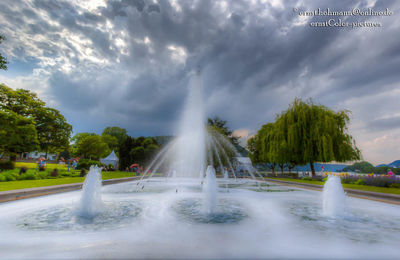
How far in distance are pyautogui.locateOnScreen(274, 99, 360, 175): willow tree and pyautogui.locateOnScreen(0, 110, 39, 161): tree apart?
32.4m

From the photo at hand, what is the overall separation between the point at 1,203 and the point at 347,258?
9.86 meters

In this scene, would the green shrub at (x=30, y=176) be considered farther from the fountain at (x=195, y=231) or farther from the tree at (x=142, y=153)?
the tree at (x=142, y=153)

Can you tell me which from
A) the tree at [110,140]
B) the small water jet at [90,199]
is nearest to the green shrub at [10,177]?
the small water jet at [90,199]

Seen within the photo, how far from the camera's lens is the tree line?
73.9ft

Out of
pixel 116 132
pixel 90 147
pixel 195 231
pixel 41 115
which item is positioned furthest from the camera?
pixel 116 132

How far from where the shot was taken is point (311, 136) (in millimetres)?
23359

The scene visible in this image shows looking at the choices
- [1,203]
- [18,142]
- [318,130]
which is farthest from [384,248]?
[18,142]

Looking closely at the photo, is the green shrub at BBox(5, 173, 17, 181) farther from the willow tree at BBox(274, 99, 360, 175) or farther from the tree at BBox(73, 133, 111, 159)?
the tree at BBox(73, 133, 111, 159)

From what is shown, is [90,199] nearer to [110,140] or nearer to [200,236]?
[200,236]

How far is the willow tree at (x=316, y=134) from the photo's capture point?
22.4 metres

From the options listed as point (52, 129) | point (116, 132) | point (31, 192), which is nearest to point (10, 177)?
point (31, 192)

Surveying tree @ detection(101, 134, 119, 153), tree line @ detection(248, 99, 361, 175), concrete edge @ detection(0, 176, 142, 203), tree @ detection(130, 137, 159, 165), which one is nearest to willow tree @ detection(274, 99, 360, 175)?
tree line @ detection(248, 99, 361, 175)

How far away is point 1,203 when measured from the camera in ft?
22.6

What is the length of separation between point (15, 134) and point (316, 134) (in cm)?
3569
